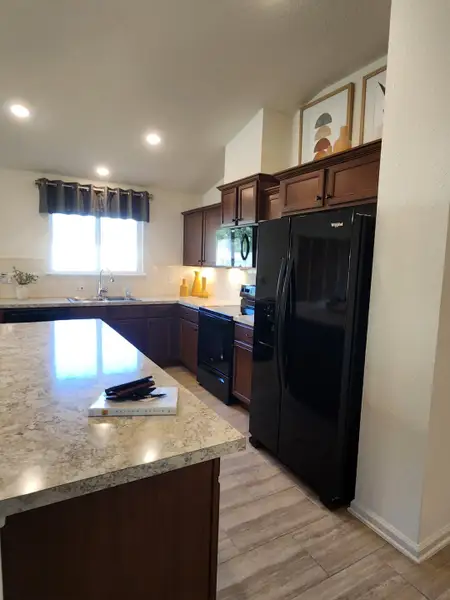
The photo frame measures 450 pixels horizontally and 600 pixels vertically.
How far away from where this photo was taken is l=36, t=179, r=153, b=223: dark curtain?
4.34m

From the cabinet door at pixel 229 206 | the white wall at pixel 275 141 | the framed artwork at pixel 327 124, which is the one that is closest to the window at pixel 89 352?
the cabinet door at pixel 229 206

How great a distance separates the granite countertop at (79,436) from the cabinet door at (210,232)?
119 inches

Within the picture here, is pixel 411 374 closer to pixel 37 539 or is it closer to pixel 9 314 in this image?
pixel 37 539

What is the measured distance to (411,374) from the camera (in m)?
1.79

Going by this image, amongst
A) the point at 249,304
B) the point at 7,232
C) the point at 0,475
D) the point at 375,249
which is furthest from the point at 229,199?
the point at 0,475

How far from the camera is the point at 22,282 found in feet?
13.9

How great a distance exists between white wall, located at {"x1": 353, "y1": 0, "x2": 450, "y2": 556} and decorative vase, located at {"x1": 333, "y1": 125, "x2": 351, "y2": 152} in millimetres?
1019

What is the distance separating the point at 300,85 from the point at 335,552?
3.56m

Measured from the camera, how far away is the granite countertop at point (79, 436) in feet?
2.70

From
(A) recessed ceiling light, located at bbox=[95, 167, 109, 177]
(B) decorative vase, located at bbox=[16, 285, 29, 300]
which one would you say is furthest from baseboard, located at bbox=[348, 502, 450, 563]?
(A) recessed ceiling light, located at bbox=[95, 167, 109, 177]

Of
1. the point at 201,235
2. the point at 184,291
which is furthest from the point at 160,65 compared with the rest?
the point at 184,291

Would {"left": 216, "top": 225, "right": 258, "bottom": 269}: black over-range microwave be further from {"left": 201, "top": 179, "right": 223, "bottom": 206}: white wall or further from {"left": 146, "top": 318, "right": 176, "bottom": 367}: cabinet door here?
{"left": 146, "top": 318, "right": 176, "bottom": 367}: cabinet door

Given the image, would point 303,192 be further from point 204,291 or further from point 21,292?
point 21,292

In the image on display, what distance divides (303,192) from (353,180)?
19.4 inches
